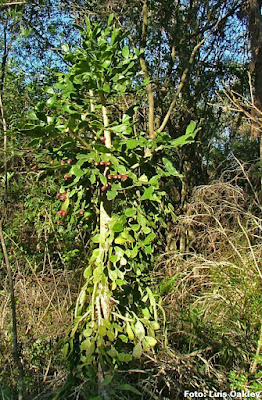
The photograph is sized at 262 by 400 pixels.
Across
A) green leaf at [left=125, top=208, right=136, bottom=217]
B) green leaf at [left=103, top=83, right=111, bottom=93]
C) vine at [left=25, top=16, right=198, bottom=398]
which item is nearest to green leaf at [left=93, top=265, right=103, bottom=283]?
vine at [left=25, top=16, right=198, bottom=398]

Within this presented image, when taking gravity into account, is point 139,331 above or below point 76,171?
below

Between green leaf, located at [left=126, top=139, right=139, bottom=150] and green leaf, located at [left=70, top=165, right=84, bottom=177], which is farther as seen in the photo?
green leaf, located at [left=126, top=139, right=139, bottom=150]

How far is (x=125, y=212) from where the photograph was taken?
1.85m

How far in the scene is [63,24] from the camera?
5152 millimetres

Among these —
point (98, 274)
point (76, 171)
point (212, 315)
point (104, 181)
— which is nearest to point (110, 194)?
point (104, 181)

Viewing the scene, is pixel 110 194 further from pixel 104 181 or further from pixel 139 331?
pixel 139 331

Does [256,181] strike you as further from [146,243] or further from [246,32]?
[146,243]

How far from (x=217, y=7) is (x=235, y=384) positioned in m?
4.78

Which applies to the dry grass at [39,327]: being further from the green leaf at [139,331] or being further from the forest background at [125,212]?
the green leaf at [139,331]

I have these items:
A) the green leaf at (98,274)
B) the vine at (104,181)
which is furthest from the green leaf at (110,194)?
the green leaf at (98,274)

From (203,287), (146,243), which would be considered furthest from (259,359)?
(203,287)

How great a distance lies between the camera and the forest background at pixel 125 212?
A: 185 cm

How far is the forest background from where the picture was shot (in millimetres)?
1850

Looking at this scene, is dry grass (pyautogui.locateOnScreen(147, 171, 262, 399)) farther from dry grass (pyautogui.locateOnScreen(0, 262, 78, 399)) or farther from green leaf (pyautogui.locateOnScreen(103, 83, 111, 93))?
green leaf (pyautogui.locateOnScreen(103, 83, 111, 93))
